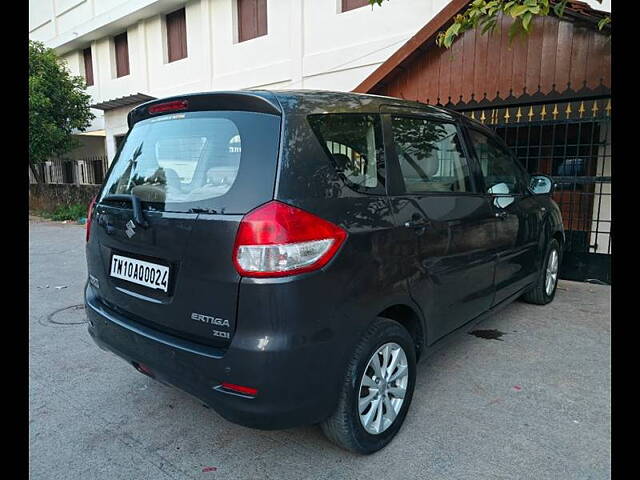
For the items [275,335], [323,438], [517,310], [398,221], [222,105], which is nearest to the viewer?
[275,335]

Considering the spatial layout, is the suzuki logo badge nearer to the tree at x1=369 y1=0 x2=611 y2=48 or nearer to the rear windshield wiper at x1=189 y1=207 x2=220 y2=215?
the rear windshield wiper at x1=189 y1=207 x2=220 y2=215

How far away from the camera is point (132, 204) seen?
231 centimetres

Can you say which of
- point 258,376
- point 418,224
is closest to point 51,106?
point 418,224

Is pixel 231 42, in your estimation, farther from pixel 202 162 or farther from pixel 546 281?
pixel 202 162

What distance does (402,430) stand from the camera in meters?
2.53

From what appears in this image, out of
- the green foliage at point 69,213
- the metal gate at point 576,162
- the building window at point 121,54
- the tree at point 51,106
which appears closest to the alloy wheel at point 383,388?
the metal gate at point 576,162

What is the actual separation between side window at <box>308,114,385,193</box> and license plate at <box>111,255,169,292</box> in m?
1.00

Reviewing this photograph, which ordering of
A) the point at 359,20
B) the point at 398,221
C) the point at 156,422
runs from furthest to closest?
the point at 359,20 < the point at 156,422 < the point at 398,221

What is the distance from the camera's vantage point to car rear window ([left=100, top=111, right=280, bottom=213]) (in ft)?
6.31

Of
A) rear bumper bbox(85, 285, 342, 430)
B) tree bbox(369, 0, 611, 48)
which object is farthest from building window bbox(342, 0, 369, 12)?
rear bumper bbox(85, 285, 342, 430)

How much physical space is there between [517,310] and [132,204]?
4.00 meters

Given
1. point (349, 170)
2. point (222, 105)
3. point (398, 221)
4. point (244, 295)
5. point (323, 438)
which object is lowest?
point (323, 438)

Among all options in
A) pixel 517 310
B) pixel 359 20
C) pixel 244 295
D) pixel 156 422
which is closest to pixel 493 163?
pixel 517 310

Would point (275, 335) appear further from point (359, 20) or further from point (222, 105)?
point (359, 20)
